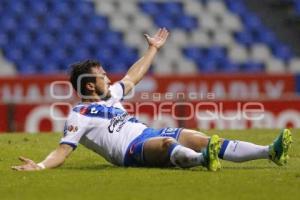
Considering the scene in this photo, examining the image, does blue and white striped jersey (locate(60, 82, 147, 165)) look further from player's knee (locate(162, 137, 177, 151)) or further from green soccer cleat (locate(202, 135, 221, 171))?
green soccer cleat (locate(202, 135, 221, 171))

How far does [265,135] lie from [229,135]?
0.57 metres

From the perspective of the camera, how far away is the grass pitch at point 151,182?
23.1 feet

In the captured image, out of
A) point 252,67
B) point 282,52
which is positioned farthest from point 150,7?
point 282,52

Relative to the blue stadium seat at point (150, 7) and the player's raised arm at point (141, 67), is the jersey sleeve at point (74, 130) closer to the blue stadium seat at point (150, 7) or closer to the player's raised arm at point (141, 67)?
the player's raised arm at point (141, 67)

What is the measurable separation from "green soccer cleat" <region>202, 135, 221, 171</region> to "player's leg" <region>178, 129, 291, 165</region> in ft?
0.74

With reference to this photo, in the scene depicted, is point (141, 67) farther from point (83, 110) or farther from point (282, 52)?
point (282, 52)

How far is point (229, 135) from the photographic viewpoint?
13125 millimetres

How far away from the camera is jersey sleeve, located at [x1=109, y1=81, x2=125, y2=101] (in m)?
9.38

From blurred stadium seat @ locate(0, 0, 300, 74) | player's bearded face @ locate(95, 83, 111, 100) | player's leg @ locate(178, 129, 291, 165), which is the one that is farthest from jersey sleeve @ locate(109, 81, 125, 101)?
blurred stadium seat @ locate(0, 0, 300, 74)

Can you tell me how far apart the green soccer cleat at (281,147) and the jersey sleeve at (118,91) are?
196 cm

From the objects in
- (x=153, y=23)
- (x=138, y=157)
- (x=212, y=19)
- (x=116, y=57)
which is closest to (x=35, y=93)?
(x=116, y=57)

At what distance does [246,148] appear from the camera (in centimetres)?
855

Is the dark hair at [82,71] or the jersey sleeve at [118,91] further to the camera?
the jersey sleeve at [118,91]

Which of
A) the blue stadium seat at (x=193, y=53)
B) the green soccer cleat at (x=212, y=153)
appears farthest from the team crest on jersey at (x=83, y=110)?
the blue stadium seat at (x=193, y=53)
